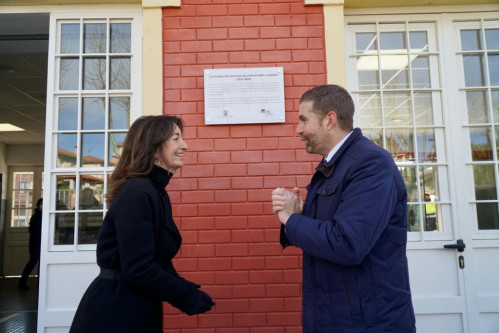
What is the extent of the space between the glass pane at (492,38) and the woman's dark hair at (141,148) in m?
3.26

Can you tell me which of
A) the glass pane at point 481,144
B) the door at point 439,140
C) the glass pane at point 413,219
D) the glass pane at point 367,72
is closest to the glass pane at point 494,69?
the door at point 439,140

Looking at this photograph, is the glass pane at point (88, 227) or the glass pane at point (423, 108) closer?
the glass pane at point (88, 227)

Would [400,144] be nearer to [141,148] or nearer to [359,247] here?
[359,247]

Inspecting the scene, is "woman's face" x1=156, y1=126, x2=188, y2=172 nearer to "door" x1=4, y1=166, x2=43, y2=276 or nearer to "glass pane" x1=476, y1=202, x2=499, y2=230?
"glass pane" x1=476, y1=202, x2=499, y2=230

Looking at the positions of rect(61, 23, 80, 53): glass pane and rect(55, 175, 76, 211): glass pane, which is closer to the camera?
rect(55, 175, 76, 211): glass pane

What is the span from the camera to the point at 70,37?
3621 millimetres

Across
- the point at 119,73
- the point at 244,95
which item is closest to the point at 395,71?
the point at 244,95

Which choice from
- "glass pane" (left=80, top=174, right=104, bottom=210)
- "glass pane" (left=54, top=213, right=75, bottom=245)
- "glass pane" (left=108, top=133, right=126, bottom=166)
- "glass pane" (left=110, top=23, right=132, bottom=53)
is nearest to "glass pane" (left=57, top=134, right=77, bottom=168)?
"glass pane" (left=80, top=174, right=104, bottom=210)

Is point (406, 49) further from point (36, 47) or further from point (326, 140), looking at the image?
point (36, 47)

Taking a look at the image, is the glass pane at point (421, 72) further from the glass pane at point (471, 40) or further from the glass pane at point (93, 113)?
the glass pane at point (93, 113)

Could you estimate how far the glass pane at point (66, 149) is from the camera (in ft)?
11.5

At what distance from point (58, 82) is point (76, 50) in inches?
13.5

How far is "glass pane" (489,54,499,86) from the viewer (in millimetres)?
3641

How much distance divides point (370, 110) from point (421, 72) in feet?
2.02
